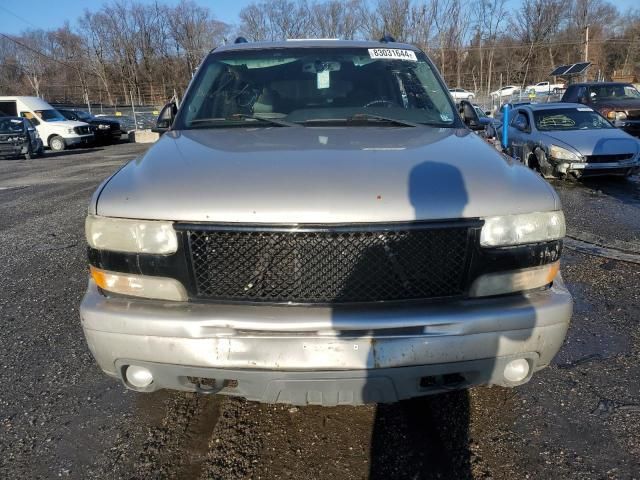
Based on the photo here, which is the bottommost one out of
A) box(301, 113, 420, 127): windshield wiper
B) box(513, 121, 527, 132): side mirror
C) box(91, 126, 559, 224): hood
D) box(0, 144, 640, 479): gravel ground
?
box(0, 144, 640, 479): gravel ground

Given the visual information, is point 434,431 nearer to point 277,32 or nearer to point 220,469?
point 220,469

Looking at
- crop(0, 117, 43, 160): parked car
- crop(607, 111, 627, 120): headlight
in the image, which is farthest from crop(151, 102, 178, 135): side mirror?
crop(0, 117, 43, 160): parked car

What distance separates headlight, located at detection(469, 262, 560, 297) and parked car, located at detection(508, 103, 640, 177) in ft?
27.4

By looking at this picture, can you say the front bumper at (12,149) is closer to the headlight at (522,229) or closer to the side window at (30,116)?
the side window at (30,116)

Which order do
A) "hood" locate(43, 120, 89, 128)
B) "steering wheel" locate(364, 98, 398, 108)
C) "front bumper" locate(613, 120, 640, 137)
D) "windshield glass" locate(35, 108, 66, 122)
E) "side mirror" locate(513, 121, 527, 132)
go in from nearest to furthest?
1. "steering wheel" locate(364, 98, 398, 108)
2. "side mirror" locate(513, 121, 527, 132)
3. "front bumper" locate(613, 120, 640, 137)
4. "hood" locate(43, 120, 89, 128)
5. "windshield glass" locate(35, 108, 66, 122)

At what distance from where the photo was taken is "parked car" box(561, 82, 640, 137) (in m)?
15.1

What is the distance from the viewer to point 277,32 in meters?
60.8

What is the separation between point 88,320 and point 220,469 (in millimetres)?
868

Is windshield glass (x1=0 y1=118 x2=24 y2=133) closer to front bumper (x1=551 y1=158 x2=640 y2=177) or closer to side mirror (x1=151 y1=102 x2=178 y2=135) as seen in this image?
front bumper (x1=551 y1=158 x2=640 y2=177)

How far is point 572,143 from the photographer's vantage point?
9.71 m

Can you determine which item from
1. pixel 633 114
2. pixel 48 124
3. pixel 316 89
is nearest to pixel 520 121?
pixel 633 114

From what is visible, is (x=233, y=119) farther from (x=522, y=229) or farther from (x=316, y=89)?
(x=522, y=229)

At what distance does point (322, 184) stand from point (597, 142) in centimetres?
925

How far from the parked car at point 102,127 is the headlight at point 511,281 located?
2475 cm
